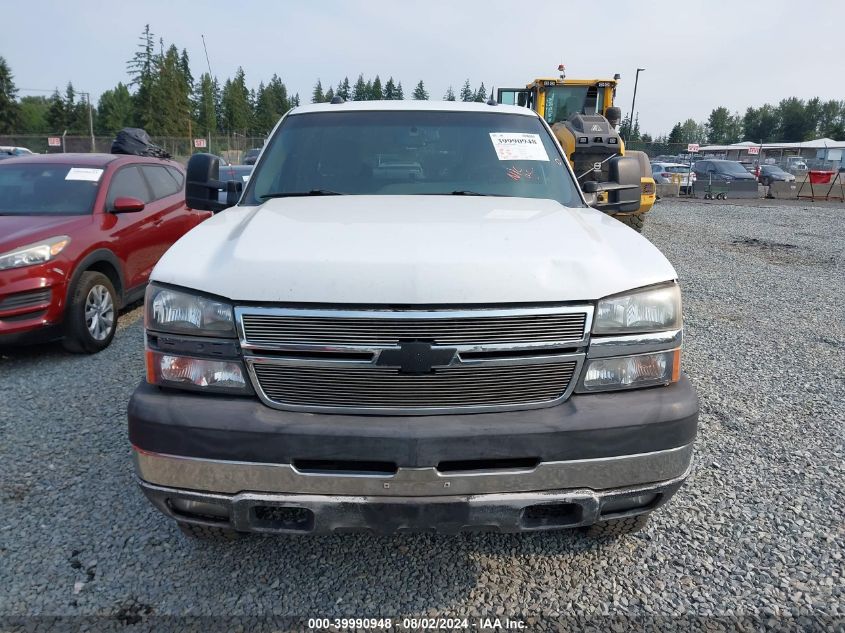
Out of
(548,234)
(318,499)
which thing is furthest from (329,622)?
(548,234)

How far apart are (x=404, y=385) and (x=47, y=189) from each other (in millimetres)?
5421

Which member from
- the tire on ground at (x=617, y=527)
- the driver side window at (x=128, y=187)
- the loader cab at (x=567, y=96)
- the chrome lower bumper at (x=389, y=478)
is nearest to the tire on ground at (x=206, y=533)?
the chrome lower bumper at (x=389, y=478)

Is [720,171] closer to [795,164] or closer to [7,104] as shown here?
[795,164]

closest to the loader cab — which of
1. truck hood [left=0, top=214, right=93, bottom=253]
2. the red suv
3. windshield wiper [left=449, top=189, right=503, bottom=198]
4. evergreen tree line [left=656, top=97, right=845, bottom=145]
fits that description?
the red suv

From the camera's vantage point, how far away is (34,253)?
4965 mm

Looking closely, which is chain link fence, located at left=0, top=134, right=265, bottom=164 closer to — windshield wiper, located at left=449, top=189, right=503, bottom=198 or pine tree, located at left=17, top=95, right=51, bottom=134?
windshield wiper, located at left=449, top=189, right=503, bottom=198

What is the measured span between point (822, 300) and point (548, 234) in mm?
7044

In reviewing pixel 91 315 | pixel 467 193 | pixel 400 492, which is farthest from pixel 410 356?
pixel 91 315

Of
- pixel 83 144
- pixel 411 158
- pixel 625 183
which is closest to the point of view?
pixel 411 158

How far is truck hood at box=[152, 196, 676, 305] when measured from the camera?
2.06m

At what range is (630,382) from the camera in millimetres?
2219

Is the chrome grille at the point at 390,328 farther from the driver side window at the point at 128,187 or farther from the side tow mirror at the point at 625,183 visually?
the driver side window at the point at 128,187

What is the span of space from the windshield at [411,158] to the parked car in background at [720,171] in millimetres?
25709

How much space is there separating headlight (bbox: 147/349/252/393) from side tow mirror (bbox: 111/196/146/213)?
4334 mm
